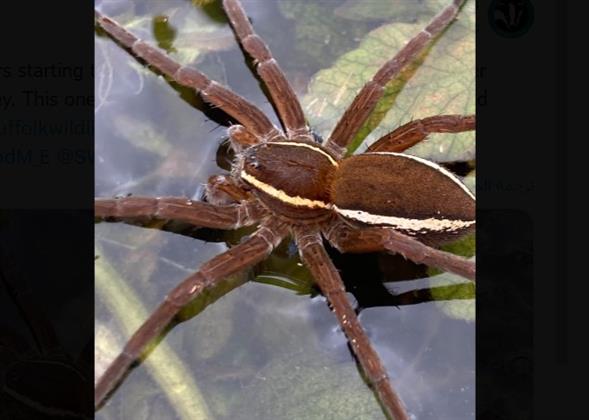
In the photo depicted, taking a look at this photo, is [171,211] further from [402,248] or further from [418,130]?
[418,130]

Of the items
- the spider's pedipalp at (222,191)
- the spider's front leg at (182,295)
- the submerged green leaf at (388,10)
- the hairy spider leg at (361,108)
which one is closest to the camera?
the spider's front leg at (182,295)

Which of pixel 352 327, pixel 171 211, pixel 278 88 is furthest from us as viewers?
pixel 278 88

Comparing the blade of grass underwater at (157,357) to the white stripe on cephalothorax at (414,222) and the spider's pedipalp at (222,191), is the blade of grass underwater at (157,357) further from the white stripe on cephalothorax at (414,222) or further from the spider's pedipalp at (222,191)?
the white stripe on cephalothorax at (414,222)

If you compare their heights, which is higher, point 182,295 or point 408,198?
point 408,198

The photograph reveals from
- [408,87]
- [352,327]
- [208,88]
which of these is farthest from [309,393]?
[408,87]
